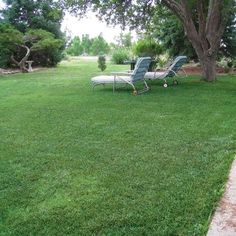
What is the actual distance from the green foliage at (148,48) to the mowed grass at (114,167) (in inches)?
437

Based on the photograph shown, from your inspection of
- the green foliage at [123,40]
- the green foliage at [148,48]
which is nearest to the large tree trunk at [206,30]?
the green foliage at [148,48]

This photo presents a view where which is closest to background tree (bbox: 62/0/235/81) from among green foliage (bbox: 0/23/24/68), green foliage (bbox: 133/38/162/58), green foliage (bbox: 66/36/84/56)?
green foliage (bbox: 133/38/162/58)

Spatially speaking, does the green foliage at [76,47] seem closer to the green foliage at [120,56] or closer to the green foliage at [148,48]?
the green foliage at [120,56]

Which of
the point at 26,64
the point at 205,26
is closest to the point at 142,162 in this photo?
the point at 205,26

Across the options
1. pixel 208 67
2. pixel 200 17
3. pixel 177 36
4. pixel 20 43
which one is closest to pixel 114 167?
pixel 208 67

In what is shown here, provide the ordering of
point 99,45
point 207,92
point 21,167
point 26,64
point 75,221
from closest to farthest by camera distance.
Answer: point 75,221
point 21,167
point 207,92
point 26,64
point 99,45

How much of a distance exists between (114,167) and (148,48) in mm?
15311

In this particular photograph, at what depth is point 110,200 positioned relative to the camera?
Answer: 3096mm

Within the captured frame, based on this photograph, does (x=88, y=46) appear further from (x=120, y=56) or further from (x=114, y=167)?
(x=114, y=167)

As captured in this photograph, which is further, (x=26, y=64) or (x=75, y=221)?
(x=26, y=64)

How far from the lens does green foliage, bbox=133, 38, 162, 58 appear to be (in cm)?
1831

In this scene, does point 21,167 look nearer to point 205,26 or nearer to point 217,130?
point 217,130

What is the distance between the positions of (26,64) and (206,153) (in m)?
17.2

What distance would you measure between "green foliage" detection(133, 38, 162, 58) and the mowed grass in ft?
36.4
